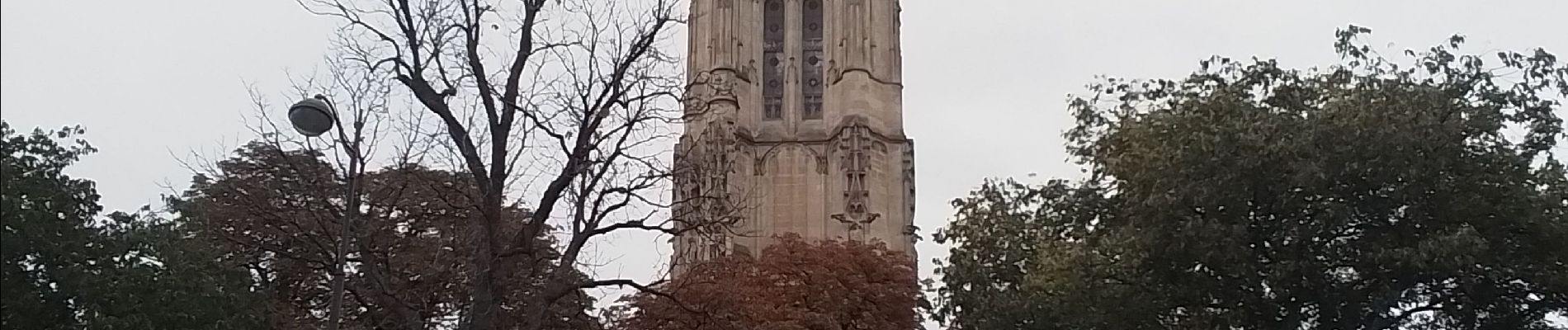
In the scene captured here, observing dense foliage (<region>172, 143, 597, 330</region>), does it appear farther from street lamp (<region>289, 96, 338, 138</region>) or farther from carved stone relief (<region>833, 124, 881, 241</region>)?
carved stone relief (<region>833, 124, 881, 241</region>)

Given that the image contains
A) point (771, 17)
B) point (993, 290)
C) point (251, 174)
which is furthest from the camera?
point (771, 17)

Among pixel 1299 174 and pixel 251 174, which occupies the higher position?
pixel 251 174

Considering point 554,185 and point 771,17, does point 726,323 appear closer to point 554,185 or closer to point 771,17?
point 554,185

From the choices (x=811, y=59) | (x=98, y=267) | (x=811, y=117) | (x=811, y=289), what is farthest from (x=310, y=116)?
(x=811, y=59)

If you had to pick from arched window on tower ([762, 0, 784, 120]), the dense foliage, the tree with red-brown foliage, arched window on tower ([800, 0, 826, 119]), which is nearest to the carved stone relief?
arched window on tower ([800, 0, 826, 119])

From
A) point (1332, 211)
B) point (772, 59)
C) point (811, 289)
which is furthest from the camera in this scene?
point (772, 59)

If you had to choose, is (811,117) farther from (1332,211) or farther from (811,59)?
(1332,211)

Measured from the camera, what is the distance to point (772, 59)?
155ft

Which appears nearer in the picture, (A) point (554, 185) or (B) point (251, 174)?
(A) point (554, 185)

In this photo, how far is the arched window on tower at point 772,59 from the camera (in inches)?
1844

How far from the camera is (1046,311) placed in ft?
62.7

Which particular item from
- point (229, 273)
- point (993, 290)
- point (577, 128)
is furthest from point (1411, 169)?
point (229, 273)

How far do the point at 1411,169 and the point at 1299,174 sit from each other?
1.07 metres

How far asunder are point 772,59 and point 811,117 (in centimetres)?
228
